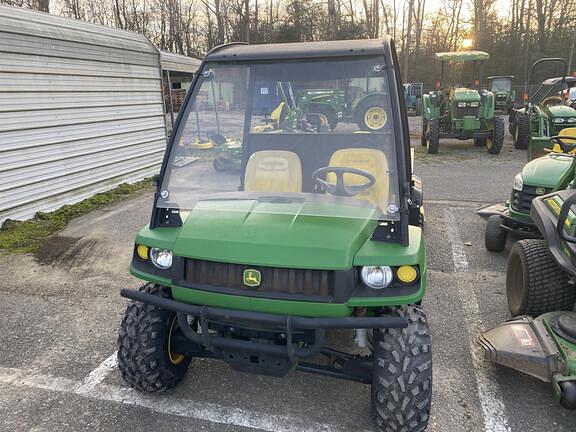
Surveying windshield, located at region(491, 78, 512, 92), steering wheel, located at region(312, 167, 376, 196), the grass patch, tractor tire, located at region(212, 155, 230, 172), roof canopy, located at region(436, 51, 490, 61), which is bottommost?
the grass patch

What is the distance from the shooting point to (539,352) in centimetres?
244

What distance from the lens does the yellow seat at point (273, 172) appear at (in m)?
2.66

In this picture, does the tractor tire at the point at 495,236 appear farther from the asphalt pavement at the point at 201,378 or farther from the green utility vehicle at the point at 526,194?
the asphalt pavement at the point at 201,378

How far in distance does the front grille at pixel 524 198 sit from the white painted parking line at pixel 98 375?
3.83m

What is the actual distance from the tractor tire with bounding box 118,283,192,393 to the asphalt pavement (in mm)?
168

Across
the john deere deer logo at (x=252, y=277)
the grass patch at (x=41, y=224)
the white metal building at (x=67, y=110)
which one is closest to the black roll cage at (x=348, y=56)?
the john deere deer logo at (x=252, y=277)

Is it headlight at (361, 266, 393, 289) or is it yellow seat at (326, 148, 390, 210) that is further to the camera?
yellow seat at (326, 148, 390, 210)

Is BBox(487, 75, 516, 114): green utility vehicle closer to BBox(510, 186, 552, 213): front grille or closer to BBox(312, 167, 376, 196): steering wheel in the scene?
BBox(510, 186, 552, 213): front grille

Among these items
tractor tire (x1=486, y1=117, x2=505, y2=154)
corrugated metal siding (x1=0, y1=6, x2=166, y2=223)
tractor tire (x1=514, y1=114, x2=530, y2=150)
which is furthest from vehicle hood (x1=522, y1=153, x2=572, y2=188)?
tractor tire (x1=514, y1=114, x2=530, y2=150)

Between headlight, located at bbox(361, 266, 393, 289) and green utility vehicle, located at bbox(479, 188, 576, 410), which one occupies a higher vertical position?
headlight, located at bbox(361, 266, 393, 289)

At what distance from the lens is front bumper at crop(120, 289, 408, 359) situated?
77.9 inches

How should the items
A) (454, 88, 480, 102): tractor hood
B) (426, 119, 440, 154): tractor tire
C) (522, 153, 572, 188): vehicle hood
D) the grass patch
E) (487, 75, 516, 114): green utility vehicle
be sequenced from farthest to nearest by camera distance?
(487, 75, 516, 114): green utility vehicle < (454, 88, 480, 102): tractor hood < (426, 119, 440, 154): tractor tire < the grass patch < (522, 153, 572, 188): vehicle hood

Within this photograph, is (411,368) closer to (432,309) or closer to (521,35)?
(432,309)

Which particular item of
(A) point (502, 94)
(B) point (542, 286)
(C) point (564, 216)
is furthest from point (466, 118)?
(C) point (564, 216)
